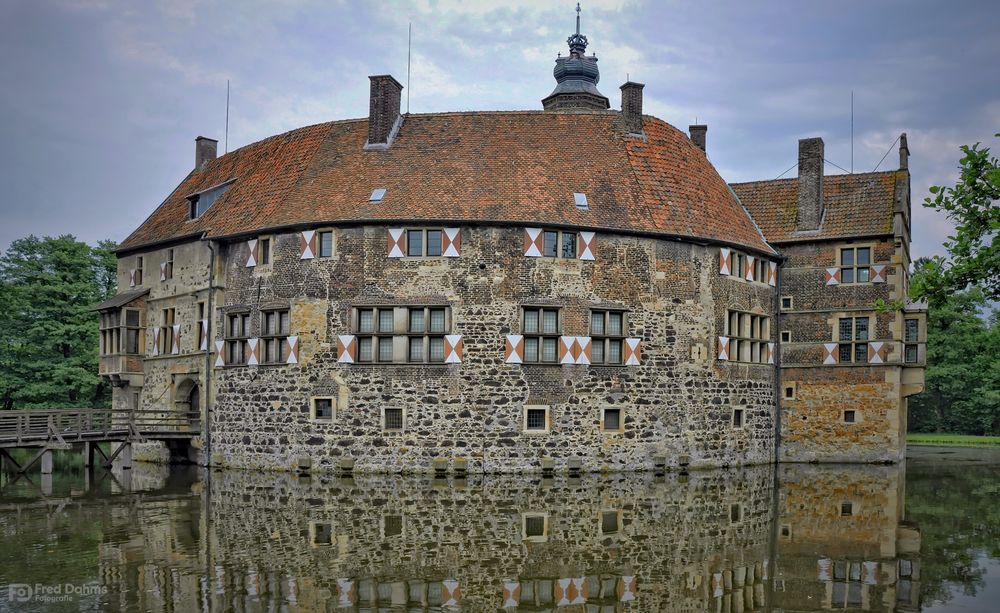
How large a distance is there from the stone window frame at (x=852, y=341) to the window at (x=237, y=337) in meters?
18.0

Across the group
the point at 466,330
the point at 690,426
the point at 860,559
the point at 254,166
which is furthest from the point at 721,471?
the point at 254,166

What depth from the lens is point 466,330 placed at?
2595cm

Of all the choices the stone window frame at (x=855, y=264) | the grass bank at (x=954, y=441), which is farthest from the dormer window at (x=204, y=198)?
the grass bank at (x=954, y=441)

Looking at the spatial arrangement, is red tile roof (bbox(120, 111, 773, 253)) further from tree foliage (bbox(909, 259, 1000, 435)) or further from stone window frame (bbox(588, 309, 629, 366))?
tree foliage (bbox(909, 259, 1000, 435))

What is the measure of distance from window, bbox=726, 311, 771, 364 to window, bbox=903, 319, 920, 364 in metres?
4.52

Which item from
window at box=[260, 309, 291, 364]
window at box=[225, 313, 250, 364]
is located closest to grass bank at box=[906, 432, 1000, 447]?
window at box=[260, 309, 291, 364]

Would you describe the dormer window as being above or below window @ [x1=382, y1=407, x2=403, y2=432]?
above

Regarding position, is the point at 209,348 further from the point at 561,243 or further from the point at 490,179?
the point at 561,243

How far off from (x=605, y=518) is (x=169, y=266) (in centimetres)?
1919

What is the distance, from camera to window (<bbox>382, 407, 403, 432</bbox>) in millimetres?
25750

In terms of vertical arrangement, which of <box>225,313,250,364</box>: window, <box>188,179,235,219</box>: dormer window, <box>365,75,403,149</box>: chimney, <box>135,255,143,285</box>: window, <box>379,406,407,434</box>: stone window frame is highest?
<box>365,75,403,149</box>: chimney

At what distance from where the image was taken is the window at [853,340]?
1232 inches

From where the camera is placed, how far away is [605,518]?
57.3 ft

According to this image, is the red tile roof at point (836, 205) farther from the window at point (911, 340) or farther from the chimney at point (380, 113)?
the chimney at point (380, 113)
